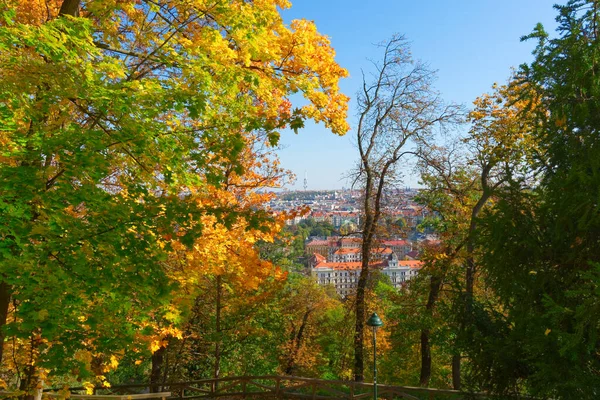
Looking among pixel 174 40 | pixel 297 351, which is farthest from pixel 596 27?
pixel 297 351

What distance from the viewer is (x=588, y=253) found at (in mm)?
5930

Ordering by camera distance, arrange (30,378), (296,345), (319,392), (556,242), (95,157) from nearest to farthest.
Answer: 1. (95,157)
2. (556,242)
3. (30,378)
4. (319,392)
5. (296,345)

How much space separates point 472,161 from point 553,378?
7.83 m

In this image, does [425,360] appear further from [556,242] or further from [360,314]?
[556,242]

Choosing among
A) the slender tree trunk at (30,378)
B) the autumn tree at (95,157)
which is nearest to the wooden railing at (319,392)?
the slender tree trunk at (30,378)

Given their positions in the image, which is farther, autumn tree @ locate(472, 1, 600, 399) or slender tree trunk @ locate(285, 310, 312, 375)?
slender tree trunk @ locate(285, 310, 312, 375)

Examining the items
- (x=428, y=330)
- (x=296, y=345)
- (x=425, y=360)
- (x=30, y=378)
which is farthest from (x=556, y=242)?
(x=296, y=345)

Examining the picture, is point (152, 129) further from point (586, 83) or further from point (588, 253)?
point (588, 253)

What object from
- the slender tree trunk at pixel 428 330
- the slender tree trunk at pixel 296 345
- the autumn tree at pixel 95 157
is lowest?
the slender tree trunk at pixel 296 345

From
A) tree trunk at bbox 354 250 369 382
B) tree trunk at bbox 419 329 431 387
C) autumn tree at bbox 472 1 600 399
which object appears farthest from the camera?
tree trunk at bbox 419 329 431 387

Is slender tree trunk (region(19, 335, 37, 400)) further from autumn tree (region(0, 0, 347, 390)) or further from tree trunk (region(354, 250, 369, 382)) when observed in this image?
tree trunk (region(354, 250, 369, 382))

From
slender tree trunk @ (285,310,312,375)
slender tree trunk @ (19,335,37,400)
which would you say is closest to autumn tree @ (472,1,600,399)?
slender tree trunk @ (19,335,37,400)

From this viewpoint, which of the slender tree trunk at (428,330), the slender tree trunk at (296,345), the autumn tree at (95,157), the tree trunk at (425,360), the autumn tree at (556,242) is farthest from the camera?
the slender tree trunk at (296,345)

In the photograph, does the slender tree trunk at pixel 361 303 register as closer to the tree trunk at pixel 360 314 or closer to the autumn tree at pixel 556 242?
the tree trunk at pixel 360 314
